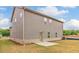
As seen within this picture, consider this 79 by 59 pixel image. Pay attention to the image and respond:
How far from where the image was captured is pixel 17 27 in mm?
1737

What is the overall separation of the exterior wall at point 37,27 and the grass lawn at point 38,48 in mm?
99

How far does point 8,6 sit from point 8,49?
1.39ft

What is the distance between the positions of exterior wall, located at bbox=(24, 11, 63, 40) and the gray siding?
2.0 inches

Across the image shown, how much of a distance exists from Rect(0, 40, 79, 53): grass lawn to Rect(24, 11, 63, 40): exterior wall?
99 mm

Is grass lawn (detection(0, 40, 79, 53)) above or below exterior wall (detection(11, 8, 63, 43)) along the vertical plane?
below

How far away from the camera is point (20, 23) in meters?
1.74

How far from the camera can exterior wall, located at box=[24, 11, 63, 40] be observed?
173cm

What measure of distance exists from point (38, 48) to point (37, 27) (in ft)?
0.69

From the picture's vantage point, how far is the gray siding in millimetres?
1728

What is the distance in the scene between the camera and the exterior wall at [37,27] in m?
1.73

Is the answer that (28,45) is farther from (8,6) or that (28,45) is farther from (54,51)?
(8,6)

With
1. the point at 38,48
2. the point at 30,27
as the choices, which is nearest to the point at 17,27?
the point at 30,27

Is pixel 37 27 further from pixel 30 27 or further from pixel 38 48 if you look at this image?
pixel 38 48
